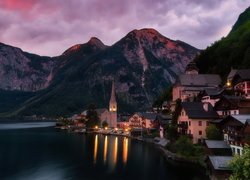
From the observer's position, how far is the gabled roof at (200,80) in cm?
12762

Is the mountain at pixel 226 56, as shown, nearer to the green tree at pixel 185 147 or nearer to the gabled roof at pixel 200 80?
the gabled roof at pixel 200 80

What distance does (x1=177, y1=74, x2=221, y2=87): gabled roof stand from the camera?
5025 inches

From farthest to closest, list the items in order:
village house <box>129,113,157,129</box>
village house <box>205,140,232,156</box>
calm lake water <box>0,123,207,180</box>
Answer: village house <box>129,113,157,129</box>, calm lake water <box>0,123,207,180</box>, village house <box>205,140,232,156</box>

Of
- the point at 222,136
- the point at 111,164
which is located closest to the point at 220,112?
the point at 222,136

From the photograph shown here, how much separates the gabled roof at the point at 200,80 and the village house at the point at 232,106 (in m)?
44.9

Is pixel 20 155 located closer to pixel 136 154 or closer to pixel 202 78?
pixel 136 154

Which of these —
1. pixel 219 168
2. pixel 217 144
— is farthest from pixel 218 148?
pixel 219 168

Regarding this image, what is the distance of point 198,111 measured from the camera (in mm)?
83750

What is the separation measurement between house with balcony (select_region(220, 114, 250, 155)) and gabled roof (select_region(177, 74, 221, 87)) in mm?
59745

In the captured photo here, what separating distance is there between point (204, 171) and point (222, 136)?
1248cm

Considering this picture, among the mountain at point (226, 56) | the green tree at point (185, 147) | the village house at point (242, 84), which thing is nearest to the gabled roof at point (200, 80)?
the mountain at point (226, 56)

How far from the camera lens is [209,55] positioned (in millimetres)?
168375

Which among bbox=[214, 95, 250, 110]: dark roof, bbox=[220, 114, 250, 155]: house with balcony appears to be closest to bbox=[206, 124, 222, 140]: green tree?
bbox=[220, 114, 250, 155]: house with balcony

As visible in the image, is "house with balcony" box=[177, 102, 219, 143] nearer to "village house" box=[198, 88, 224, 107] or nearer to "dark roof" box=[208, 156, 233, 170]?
"village house" box=[198, 88, 224, 107]
